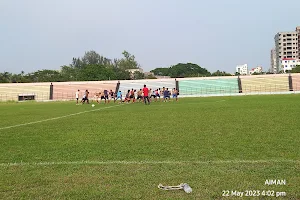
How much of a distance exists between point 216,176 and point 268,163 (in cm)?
112

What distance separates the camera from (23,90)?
63312 millimetres

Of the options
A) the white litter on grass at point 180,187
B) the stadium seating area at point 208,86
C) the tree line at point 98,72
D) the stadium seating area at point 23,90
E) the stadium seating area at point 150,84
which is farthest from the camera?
the tree line at point 98,72

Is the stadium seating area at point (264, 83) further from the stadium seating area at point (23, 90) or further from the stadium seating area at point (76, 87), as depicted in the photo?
the stadium seating area at point (23, 90)

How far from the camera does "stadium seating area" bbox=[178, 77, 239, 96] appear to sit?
194 ft

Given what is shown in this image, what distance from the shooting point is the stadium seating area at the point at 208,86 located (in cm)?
5928

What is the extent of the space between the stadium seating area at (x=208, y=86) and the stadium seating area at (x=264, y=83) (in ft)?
6.36

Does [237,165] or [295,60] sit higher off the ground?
[295,60]

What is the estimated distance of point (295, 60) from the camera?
128 meters

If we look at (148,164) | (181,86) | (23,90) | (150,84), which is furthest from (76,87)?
(148,164)

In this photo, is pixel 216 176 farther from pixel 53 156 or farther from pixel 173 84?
pixel 173 84

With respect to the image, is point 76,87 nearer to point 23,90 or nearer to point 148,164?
point 23,90

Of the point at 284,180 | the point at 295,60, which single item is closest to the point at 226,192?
the point at 284,180

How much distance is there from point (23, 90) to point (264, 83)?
4454 centimetres

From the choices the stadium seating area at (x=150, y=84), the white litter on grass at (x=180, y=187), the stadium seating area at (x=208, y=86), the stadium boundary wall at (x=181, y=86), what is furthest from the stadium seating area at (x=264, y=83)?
the white litter on grass at (x=180, y=187)
